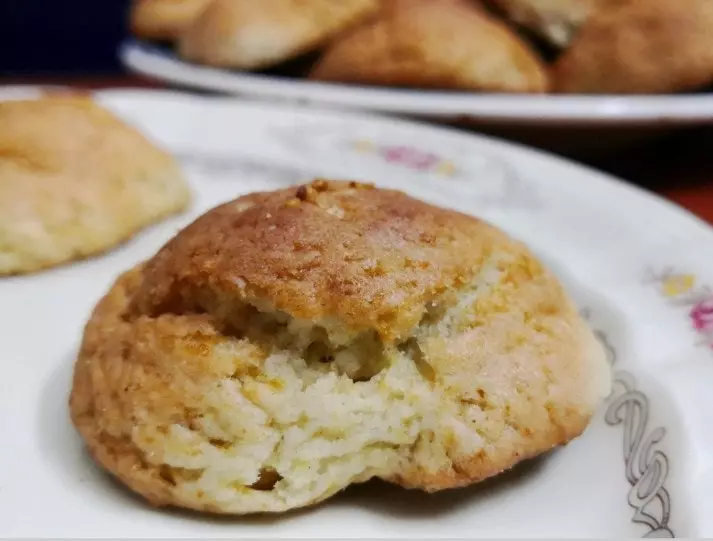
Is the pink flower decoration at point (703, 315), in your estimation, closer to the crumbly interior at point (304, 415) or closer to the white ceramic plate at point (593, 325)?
the white ceramic plate at point (593, 325)

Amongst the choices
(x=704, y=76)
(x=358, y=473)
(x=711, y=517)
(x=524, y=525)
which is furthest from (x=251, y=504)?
(x=704, y=76)

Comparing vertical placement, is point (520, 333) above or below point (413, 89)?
above

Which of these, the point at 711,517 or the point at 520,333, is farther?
the point at 520,333

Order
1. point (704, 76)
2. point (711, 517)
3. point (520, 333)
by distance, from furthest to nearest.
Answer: point (704, 76)
point (520, 333)
point (711, 517)

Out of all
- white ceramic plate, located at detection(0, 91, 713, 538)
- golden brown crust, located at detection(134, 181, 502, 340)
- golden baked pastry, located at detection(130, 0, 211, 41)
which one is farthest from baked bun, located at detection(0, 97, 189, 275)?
golden baked pastry, located at detection(130, 0, 211, 41)

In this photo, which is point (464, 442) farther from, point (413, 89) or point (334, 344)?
point (413, 89)

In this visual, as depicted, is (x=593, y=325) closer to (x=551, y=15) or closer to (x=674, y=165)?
(x=674, y=165)

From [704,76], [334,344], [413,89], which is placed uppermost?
[334,344]
